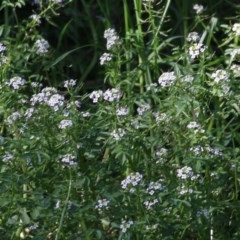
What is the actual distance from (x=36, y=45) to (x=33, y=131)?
72 centimetres

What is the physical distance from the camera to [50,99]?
3227 millimetres

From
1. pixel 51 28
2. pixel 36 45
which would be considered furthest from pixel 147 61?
pixel 51 28

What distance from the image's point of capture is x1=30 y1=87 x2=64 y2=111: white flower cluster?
3207 mm

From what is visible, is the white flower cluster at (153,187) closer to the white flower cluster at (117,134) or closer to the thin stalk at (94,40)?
the white flower cluster at (117,134)

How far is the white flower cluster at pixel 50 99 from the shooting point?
3207 millimetres

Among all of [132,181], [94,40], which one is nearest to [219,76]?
[132,181]

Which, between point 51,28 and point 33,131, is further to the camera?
point 51,28

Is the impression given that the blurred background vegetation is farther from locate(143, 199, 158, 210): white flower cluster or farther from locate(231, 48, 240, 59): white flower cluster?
locate(143, 199, 158, 210): white flower cluster

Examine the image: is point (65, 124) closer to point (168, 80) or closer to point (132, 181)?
point (132, 181)

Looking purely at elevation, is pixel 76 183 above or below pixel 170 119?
below

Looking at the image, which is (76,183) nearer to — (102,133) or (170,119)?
(102,133)

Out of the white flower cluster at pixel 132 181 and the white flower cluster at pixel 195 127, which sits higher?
the white flower cluster at pixel 195 127

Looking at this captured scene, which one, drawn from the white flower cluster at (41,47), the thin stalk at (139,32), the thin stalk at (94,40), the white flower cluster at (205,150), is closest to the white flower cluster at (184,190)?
the white flower cluster at (205,150)

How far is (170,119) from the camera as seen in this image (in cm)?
336
